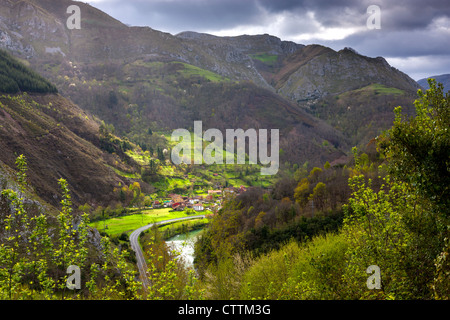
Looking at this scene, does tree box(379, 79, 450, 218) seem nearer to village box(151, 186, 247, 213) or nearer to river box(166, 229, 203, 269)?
river box(166, 229, 203, 269)

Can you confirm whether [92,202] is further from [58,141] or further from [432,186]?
[432,186]

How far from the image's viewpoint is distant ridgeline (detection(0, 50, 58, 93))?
126 meters

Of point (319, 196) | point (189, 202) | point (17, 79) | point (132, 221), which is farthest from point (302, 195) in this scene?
point (17, 79)

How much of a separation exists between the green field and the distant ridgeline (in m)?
81.8

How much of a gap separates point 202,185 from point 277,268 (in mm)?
135470

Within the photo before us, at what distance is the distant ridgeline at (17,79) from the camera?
415ft

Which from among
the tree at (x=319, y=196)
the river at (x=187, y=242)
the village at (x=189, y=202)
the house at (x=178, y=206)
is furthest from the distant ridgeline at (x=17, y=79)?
the tree at (x=319, y=196)

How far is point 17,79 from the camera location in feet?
449

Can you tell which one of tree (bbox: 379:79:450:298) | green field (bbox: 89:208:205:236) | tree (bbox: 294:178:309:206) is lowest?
green field (bbox: 89:208:205:236)

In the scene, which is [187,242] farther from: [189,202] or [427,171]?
[427,171]

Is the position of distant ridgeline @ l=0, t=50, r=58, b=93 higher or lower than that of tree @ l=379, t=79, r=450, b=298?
higher

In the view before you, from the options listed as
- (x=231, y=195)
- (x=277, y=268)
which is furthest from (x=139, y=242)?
(x=277, y=268)

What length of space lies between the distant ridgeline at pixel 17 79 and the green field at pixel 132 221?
81.8 meters

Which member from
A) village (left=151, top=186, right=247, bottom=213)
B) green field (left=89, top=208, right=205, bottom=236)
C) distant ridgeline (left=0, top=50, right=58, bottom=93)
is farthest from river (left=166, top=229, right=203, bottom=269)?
distant ridgeline (left=0, top=50, right=58, bottom=93)
